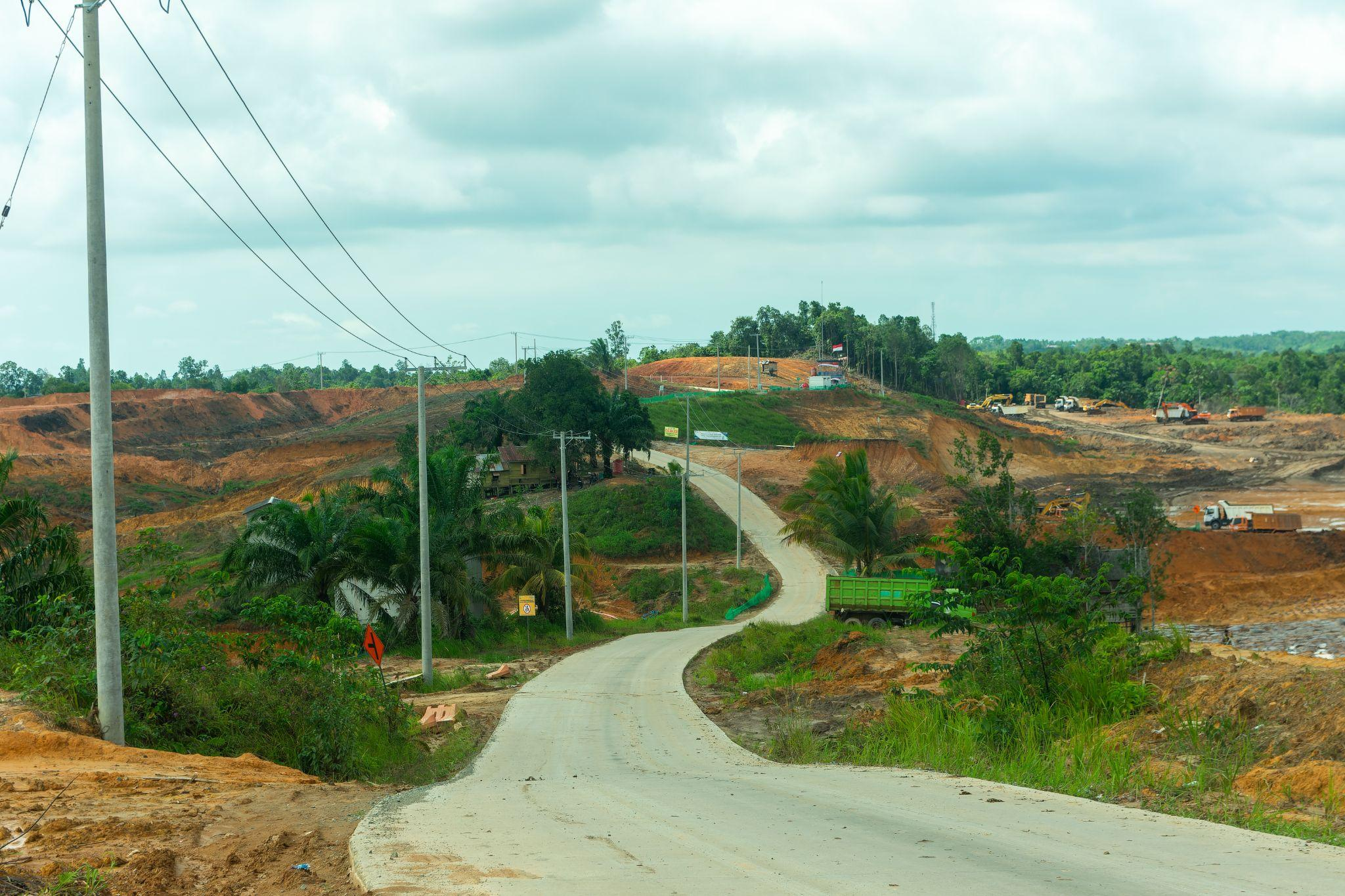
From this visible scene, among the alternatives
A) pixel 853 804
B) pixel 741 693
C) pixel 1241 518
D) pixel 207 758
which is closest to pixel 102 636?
pixel 207 758

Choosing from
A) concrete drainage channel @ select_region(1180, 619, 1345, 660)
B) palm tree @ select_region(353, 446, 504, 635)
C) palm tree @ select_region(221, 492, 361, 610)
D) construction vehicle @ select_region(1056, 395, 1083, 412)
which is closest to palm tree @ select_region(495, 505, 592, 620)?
palm tree @ select_region(353, 446, 504, 635)

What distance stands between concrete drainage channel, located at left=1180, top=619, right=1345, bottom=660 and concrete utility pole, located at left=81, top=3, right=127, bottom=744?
3094 cm

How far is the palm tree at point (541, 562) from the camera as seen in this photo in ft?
128

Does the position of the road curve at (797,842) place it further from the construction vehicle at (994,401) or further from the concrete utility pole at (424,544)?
the construction vehicle at (994,401)

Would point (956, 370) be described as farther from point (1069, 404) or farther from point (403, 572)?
point (403, 572)

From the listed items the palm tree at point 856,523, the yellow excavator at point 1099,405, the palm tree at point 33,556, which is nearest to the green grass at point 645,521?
the palm tree at point 856,523

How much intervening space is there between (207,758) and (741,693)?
16.8m

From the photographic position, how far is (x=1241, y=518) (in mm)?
61094

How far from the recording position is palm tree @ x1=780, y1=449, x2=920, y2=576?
45562mm

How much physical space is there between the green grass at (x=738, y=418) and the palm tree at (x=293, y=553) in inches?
2459

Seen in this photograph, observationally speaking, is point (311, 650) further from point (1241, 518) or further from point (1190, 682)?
point (1241, 518)

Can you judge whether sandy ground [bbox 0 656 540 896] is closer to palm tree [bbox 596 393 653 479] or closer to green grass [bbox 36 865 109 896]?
green grass [bbox 36 865 109 896]

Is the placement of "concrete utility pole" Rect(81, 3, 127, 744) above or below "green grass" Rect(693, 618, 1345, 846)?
above

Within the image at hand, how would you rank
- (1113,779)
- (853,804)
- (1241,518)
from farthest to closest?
(1241,518), (1113,779), (853,804)
